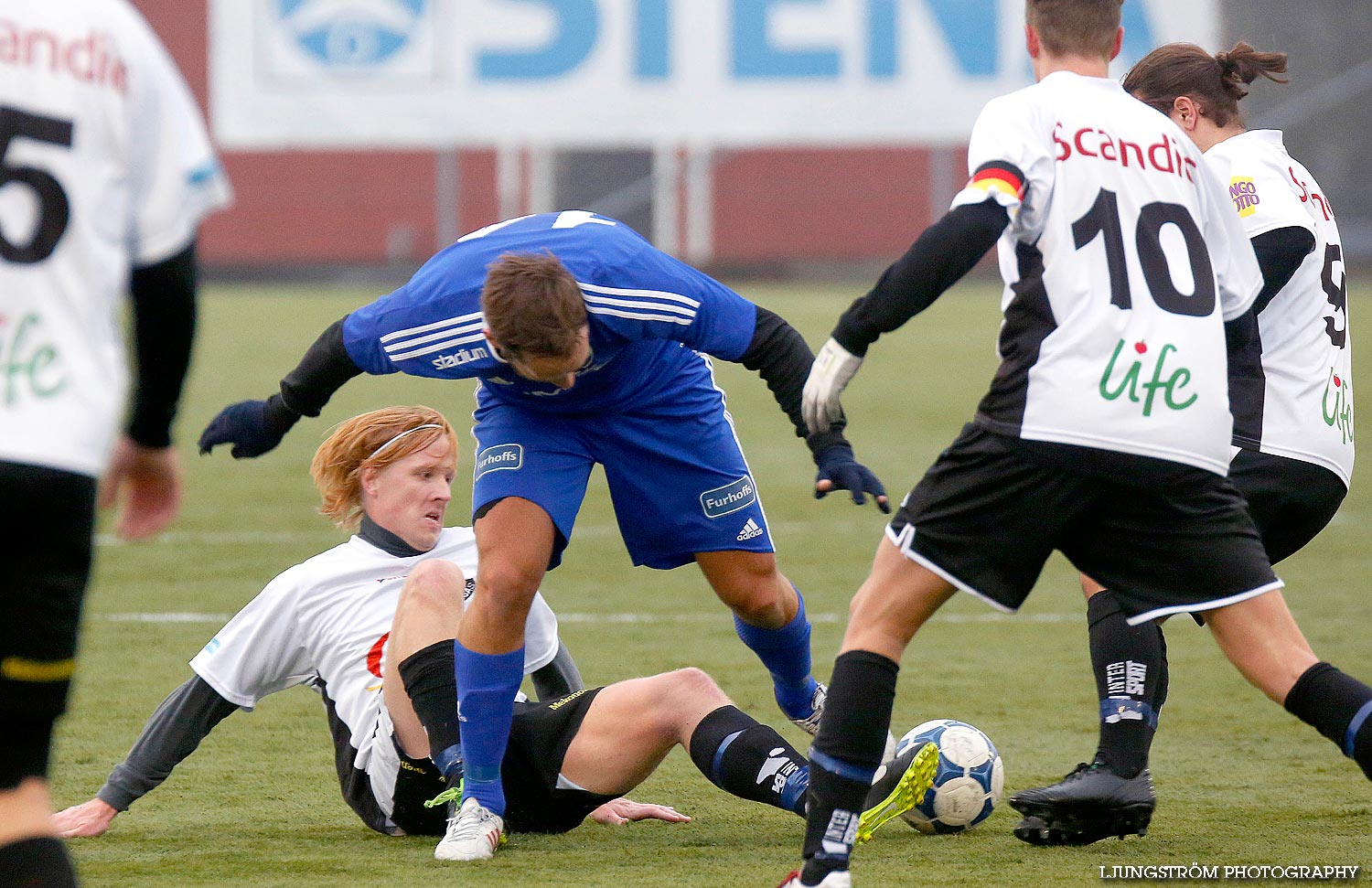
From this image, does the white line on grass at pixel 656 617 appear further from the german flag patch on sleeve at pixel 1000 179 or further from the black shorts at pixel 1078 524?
the german flag patch on sleeve at pixel 1000 179

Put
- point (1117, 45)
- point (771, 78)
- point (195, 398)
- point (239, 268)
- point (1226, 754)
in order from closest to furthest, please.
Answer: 1. point (1117, 45)
2. point (1226, 754)
3. point (195, 398)
4. point (771, 78)
5. point (239, 268)

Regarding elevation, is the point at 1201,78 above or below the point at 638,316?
above

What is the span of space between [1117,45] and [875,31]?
18.8m

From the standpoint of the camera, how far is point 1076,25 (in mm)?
3201

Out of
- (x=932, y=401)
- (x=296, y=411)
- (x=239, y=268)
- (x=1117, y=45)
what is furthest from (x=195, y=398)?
(x=239, y=268)

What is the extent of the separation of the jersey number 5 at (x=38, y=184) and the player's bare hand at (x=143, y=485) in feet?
1.23

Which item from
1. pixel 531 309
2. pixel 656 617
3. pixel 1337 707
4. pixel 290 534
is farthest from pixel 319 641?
pixel 290 534

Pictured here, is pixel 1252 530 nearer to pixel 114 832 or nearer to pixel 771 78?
pixel 114 832

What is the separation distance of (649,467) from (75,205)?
201 centimetres

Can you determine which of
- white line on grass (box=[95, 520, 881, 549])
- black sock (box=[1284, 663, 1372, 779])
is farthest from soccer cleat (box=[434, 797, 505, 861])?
white line on grass (box=[95, 520, 881, 549])

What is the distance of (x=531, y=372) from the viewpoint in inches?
140

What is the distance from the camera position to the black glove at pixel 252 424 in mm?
3986

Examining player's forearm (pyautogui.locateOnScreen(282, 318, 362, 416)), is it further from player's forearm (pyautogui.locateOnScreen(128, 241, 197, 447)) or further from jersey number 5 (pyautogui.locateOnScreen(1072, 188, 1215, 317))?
jersey number 5 (pyautogui.locateOnScreen(1072, 188, 1215, 317))

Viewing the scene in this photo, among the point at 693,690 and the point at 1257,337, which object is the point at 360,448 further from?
the point at 1257,337
